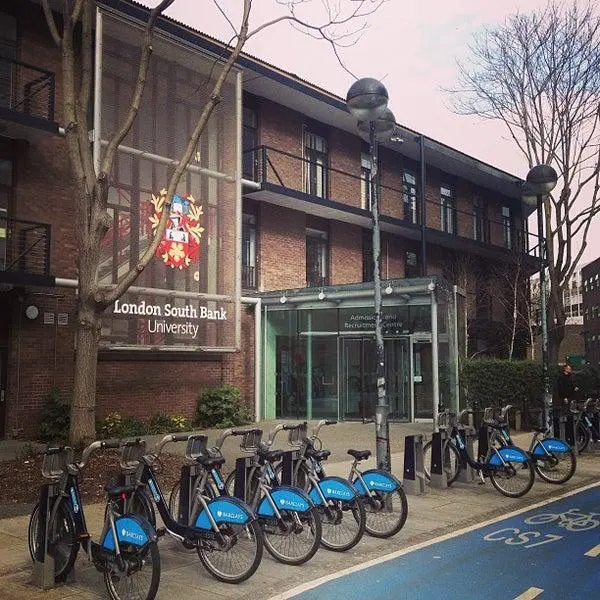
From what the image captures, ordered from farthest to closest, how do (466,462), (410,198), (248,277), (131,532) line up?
(410,198) → (248,277) → (466,462) → (131,532)

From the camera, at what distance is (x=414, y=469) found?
9289mm

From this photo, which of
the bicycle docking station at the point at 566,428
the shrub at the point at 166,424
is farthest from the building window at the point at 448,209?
the bicycle docking station at the point at 566,428

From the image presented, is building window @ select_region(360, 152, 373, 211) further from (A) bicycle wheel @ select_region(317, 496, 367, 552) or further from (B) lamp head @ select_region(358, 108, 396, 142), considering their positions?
(A) bicycle wheel @ select_region(317, 496, 367, 552)

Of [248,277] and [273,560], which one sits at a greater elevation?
[248,277]

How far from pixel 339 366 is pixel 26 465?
11.5 meters

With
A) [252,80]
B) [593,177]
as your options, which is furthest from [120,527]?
[593,177]

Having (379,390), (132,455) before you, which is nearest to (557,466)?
(379,390)

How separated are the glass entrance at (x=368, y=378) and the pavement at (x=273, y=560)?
8.11 m

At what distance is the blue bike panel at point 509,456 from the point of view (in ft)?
29.3

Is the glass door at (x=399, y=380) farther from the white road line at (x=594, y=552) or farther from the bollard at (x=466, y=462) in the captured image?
the white road line at (x=594, y=552)

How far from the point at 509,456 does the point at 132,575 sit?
18.7 feet

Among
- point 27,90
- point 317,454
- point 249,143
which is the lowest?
point 317,454

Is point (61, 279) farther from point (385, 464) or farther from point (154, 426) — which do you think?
point (385, 464)

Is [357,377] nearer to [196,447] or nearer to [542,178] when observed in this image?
[542,178]
